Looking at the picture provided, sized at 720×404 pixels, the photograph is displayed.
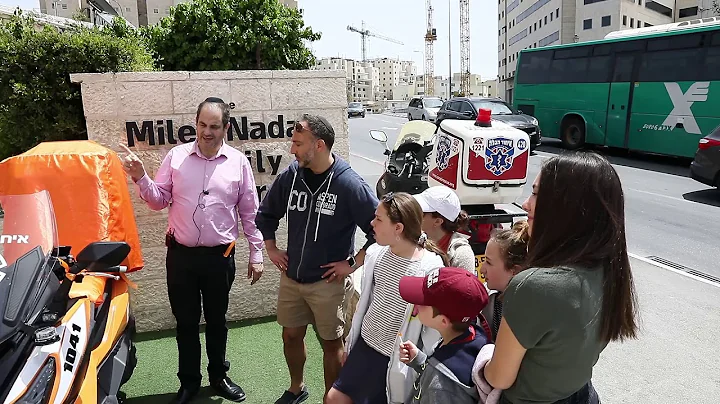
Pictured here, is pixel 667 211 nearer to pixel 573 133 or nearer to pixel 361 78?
pixel 573 133

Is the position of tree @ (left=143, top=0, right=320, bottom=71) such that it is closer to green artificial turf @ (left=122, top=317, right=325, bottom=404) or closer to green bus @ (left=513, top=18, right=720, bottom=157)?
green bus @ (left=513, top=18, right=720, bottom=157)

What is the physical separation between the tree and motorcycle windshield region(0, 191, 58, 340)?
13.4 metres

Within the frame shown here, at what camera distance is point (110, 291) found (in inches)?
118

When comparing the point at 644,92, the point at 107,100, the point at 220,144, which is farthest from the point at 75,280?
the point at 644,92

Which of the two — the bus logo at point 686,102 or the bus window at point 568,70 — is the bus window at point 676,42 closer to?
the bus logo at point 686,102

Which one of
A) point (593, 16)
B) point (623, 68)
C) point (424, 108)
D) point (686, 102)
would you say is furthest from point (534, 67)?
point (593, 16)

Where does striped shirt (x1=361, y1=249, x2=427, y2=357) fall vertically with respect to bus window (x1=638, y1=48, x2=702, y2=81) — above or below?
below

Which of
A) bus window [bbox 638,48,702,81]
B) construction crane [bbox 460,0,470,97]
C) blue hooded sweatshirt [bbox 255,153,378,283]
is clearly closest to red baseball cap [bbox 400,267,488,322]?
blue hooded sweatshirt [bbox 255,153,378,283]

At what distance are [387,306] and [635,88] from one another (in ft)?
46.9

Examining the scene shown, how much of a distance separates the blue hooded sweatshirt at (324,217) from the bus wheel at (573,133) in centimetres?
1512

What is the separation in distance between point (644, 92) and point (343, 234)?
13.7 m

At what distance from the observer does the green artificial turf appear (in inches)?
141

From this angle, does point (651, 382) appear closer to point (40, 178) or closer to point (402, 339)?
point (402, 339)

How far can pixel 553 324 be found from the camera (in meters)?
1.58
